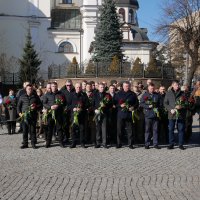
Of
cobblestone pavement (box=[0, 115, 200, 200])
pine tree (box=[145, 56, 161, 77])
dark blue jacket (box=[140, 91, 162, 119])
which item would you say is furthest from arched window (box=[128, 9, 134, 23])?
cobblestone pavement (box=[0, 115, 200, 200])

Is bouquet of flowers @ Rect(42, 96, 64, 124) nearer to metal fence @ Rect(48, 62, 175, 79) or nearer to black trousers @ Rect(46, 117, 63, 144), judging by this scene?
black trousers @ Rect(46, 117, 63, 144)

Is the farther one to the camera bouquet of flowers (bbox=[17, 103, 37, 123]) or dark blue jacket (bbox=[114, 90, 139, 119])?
dark blue jacket (bbox=[114, 90, 139, 119])

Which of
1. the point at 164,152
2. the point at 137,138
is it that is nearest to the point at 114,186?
the point at 164,152

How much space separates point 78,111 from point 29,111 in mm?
1433

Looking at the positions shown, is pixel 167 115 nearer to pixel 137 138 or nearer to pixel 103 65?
pixel 137 138

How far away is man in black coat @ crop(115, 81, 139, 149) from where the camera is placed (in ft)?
46.4

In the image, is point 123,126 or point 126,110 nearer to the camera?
point 126,110

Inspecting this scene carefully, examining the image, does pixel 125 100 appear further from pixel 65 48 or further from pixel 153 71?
pixel 65 48

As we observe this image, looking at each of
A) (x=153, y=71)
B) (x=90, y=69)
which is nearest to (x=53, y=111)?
(x=90, y=69)

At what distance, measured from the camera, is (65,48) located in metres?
59.2

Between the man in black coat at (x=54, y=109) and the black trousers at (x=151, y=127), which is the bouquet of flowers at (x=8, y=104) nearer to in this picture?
the man in black coat at (x=54, y=109)

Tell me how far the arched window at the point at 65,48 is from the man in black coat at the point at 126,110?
4525 centimetres

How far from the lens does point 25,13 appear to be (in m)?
59.0

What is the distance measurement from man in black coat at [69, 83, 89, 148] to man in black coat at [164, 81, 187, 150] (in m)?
2.42
